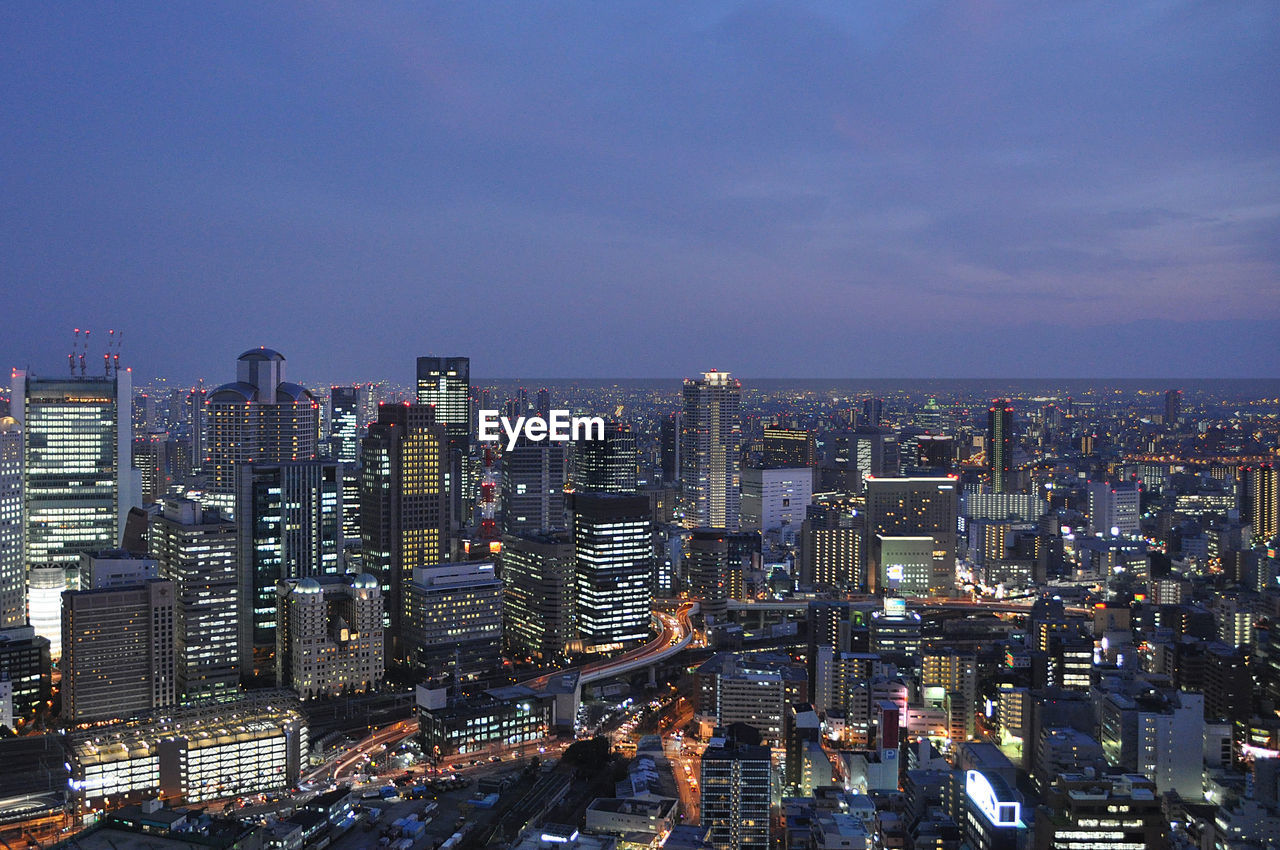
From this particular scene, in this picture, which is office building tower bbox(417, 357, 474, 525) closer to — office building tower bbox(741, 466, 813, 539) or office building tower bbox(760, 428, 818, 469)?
office building tower bbox(741, 466, 813, 539)

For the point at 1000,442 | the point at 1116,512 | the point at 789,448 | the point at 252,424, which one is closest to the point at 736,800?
the point at 252,424

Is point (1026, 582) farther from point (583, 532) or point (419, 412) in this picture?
point (419, 412)

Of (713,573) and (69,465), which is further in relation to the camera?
(713,573)

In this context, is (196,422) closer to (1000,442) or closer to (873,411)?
(1000,442)

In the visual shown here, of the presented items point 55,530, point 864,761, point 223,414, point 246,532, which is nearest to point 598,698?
point 864,761

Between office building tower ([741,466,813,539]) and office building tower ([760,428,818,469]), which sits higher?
office building tower ([760,428,818,469])

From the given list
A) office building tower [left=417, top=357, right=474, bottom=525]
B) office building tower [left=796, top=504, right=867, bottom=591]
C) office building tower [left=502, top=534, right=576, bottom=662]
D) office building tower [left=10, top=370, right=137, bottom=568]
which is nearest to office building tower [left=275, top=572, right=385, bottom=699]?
office building tower [left=502, top=534, right=576, bottom=662]

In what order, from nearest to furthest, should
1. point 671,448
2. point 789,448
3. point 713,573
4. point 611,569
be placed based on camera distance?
point 611,569 → point 713,573 → point 671,448 → point 789,448
